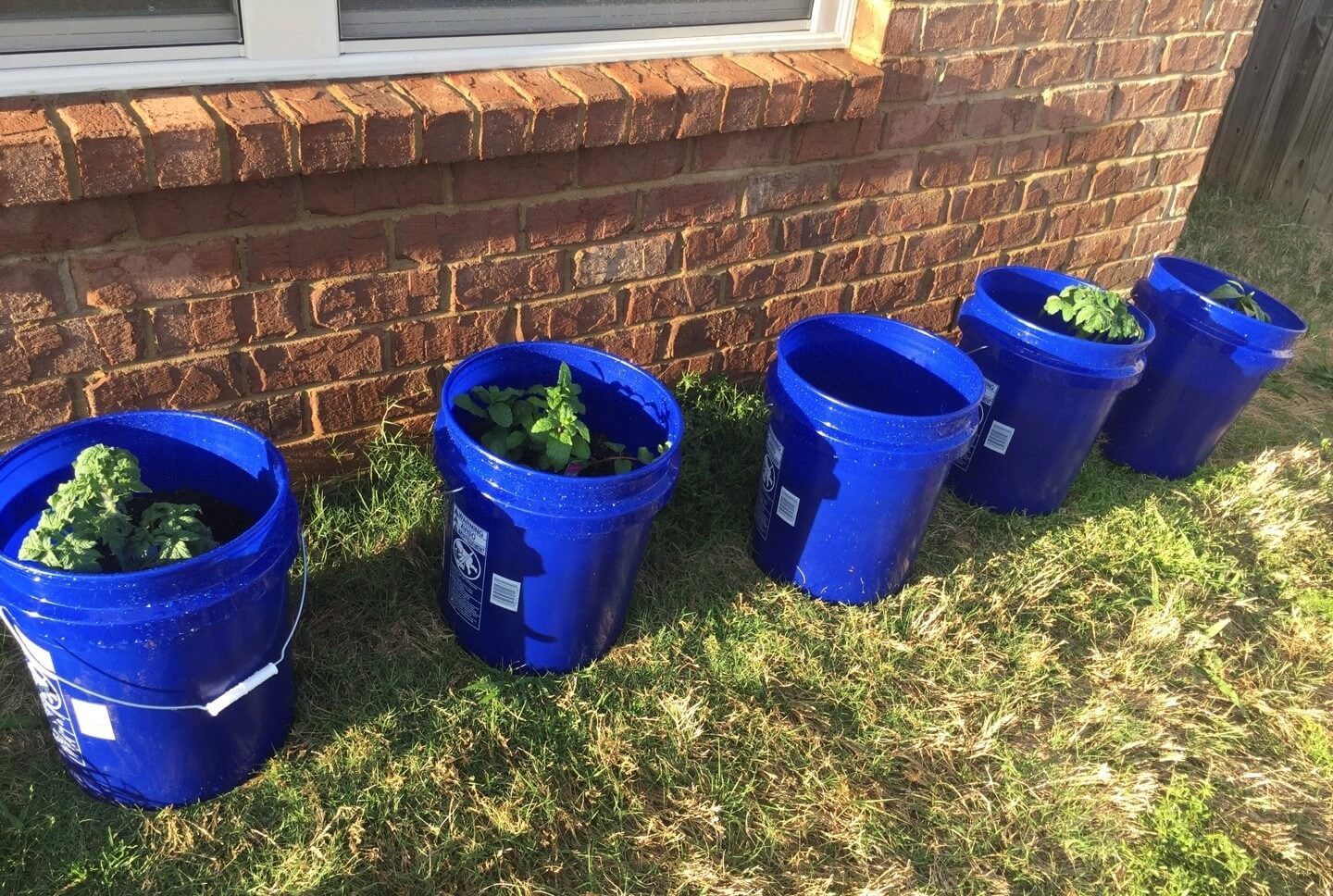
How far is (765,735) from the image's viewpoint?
8.29 ft

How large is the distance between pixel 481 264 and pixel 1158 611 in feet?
7.32

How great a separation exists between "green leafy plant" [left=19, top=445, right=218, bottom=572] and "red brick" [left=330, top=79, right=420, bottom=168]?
85 centimetres

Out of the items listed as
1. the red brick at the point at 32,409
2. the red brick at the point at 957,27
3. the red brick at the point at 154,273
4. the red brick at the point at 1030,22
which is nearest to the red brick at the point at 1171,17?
Result: the red brick at the point at 1030,22

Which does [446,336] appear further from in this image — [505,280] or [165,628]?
[165,628]

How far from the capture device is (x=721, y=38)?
2891 millimetres

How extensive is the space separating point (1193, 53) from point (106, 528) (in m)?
3.85

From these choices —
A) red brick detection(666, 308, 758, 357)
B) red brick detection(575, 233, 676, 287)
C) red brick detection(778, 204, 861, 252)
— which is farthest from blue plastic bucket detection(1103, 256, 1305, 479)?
red brick detection(575, 233, 676, 287)

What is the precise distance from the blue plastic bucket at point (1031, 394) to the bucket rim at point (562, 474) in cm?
118

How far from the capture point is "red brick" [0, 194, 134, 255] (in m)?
2.10

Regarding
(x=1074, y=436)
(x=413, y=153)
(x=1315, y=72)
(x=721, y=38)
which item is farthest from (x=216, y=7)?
(x=1315, y=72)

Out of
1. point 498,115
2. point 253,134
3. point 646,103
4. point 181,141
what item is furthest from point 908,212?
point 181,141

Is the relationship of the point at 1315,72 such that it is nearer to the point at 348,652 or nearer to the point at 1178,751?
the point at 1178,751

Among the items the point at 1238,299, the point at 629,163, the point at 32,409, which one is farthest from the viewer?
the point at 1238,299

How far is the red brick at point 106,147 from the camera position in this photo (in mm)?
2037
